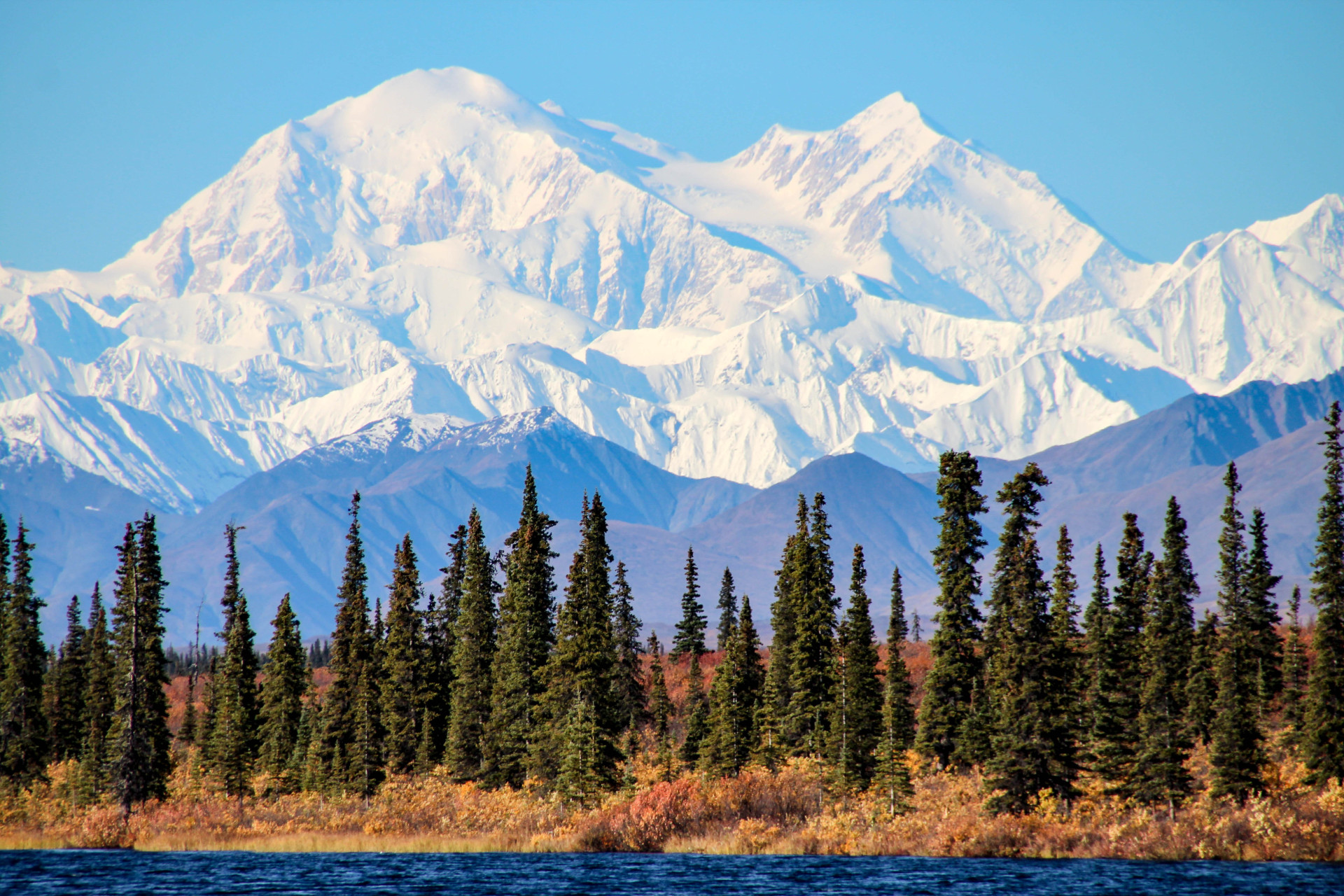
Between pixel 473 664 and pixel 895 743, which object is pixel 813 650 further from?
pixel 473 664

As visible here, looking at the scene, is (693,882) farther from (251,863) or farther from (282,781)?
(282,781)

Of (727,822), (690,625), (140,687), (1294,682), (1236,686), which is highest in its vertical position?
(690,625)

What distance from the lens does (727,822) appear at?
223ft

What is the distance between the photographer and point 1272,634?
98562 millimetres

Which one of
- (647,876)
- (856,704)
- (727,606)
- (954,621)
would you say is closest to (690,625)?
(727,606)

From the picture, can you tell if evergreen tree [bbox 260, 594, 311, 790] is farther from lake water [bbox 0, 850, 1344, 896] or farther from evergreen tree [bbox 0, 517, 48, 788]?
lake water [bbox 0, 850, 1344, 896]

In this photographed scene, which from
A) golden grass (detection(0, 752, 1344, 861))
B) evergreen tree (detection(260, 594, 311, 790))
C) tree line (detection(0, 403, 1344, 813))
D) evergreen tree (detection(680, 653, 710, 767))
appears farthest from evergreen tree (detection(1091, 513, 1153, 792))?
evergreen tree (detection(260, 594, 311, 790))

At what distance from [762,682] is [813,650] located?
876cm

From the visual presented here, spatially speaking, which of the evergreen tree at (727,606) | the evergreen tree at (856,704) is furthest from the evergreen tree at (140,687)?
the evergreen tree at (727,606)

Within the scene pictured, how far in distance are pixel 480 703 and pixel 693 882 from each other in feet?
99.8

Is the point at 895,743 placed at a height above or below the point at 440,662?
below

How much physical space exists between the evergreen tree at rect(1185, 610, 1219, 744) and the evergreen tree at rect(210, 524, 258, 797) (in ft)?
167

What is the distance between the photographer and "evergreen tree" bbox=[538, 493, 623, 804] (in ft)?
232

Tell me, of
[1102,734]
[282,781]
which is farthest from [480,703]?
[1102,734]
